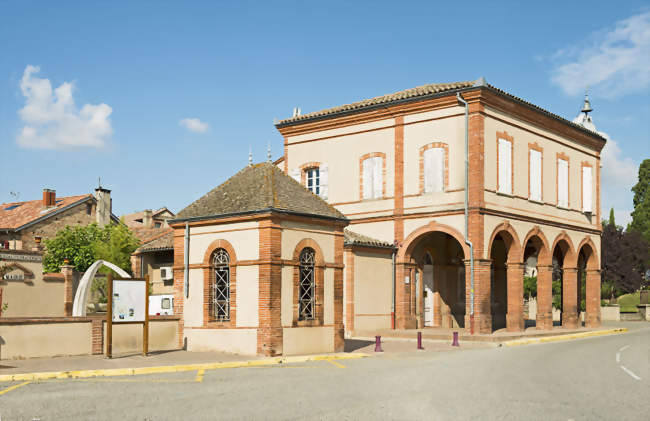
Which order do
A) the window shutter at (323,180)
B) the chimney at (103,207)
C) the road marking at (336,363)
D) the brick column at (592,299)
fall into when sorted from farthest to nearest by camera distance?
the chimney at (103,207), the brick column at (592,299), the window shutter at (323,180), the road marking at (336,363)

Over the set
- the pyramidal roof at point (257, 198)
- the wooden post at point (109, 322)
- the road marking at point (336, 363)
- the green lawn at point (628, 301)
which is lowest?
the green lawn at point (628, 301)

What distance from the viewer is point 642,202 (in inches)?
3076

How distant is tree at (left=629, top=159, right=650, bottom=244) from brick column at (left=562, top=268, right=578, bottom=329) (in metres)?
40.7

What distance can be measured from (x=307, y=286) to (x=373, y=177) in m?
11.9

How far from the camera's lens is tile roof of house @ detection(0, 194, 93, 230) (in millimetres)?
53044

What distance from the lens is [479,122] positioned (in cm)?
2836

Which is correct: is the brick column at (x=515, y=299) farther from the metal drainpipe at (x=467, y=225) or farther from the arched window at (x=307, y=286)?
the arched window at (x=307, y=286)

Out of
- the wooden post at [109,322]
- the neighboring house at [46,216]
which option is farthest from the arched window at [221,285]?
the neighboring house at [46,216]

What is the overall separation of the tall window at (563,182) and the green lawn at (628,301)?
2755cm

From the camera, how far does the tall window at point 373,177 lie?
31.6 metres

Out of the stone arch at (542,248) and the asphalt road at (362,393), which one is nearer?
the asphalt road at (362,393)

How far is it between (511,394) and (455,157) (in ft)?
59.3

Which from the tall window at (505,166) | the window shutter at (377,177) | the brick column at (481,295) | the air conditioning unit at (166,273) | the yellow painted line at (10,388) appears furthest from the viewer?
the air conditioning unit at (166,273)

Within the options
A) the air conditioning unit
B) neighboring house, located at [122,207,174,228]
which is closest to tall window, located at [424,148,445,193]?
the air conditioning unit
